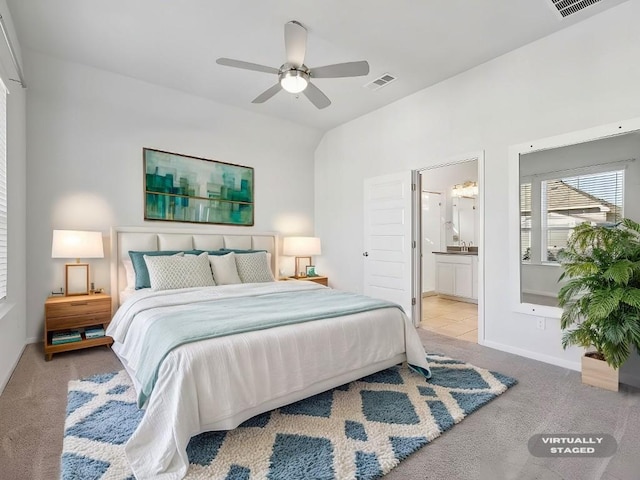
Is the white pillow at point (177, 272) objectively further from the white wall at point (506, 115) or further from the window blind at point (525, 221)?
the window blind at point (525, 221)

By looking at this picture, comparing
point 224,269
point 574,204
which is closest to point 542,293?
point 574,204

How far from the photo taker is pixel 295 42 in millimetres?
2551

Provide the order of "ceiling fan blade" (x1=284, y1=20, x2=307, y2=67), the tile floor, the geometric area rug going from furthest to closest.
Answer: the tile floor < "ceiling fan blade" (x1=284, y1=20, x2=307, y2=67) < the geometric area rug

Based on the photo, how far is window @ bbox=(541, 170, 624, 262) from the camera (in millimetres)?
2807

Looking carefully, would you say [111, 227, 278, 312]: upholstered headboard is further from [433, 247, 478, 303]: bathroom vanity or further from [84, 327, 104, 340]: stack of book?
[433, 247, 478, 303]: bathroom vanity

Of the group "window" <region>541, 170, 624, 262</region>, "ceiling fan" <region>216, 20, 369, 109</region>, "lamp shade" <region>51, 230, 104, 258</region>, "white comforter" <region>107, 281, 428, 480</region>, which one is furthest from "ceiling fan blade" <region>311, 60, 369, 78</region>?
"lamp shade" <region>51, 230, 104, 258</region>

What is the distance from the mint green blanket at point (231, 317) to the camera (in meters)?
1.91

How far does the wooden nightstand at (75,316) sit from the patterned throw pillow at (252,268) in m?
1.39

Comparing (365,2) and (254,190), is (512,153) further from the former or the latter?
(254,190)

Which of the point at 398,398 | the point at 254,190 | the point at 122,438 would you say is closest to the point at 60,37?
the point at 254,190

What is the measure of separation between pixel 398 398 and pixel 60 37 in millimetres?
4209

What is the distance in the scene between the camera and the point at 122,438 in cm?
188

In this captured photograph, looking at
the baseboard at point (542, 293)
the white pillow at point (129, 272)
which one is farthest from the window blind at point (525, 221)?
the white pillow at point (129, 272)

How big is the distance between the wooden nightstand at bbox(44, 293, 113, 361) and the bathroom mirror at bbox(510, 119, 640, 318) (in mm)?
4208
